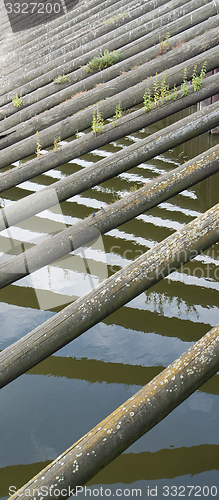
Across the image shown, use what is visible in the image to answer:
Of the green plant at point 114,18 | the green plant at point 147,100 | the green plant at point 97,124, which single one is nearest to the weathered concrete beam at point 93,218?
the green plant at point 97,124

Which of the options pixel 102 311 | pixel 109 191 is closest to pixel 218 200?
pixel 109 191

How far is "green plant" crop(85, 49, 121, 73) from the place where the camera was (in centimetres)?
559

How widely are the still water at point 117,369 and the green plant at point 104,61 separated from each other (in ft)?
9.49

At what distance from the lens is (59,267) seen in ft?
21.0

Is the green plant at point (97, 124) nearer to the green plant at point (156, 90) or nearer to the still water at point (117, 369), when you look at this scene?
the green plant at point (156, 90)

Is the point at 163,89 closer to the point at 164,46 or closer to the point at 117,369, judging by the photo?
the point at 164,46

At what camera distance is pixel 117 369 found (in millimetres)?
4500

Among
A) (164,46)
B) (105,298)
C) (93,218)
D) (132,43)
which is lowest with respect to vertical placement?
(105,298)

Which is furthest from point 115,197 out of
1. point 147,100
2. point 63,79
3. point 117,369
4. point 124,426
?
point 124,426

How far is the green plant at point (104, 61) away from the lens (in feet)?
18.4

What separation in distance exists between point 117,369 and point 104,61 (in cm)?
449

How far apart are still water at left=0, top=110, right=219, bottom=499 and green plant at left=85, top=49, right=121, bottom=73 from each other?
9.49ft

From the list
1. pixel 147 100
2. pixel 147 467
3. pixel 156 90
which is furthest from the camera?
pixel 156 90

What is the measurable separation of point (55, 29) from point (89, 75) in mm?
3397
